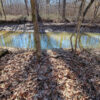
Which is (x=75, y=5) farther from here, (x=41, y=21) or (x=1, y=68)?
(x=1, y=68)

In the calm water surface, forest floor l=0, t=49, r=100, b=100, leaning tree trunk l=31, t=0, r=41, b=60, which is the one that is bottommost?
the calm water surface

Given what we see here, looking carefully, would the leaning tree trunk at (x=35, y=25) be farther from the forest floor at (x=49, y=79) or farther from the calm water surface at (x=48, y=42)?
the calm water surface at (x=48, y=42)

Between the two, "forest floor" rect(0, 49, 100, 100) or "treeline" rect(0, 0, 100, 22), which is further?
"treeline" rect(0, 0, 100, 22)

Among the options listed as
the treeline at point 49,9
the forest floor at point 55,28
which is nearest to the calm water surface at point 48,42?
the forest floor at point 55,28

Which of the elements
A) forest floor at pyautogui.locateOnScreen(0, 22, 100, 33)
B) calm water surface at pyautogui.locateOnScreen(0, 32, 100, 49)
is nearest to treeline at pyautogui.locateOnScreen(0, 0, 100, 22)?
forest floor at pyautogui.locateOnScreen(0, 22, 100, 33)

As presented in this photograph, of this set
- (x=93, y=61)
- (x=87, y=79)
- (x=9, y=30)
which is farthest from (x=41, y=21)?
(x=87, y=79)

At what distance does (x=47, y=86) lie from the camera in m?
1.92

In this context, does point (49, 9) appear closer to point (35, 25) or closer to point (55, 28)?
point (55, 28)

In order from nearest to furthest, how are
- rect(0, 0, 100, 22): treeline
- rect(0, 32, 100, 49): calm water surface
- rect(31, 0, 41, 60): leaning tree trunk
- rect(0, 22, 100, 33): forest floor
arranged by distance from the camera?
rect(31, 0, 41, 60): leaning tree trunk, rect(0, 32, 100, 49): calm water surface, rect(0, 22, 100, 33): forest floor, rect(0, 0, 100, 22): treeline

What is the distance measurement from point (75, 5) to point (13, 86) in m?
9.76

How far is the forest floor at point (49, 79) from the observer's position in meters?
1.75

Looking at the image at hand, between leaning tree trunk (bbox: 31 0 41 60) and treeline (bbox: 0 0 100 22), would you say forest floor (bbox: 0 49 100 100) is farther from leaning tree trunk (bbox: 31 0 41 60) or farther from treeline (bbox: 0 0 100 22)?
treeline (bbox: 0 0 100 22)

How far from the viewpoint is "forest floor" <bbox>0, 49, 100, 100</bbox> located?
5.74 ft

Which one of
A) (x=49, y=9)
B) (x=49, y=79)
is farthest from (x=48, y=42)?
(x=49, y=9)
